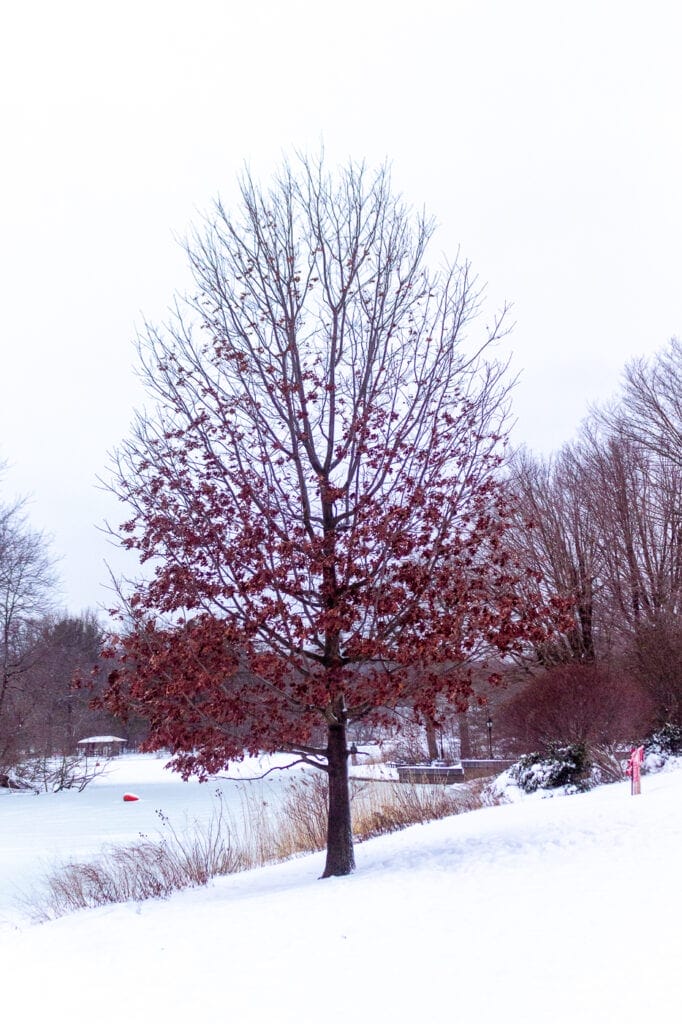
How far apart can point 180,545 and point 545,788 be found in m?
8.64

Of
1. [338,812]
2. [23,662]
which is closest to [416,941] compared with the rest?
[338,812]

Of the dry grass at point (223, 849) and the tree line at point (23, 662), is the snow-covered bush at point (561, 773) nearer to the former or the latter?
the dry grass at point (223, 849)

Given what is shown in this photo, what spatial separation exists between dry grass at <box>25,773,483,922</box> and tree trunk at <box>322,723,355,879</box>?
6.93 ft

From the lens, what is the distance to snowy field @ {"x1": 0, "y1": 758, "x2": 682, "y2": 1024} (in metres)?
4.01

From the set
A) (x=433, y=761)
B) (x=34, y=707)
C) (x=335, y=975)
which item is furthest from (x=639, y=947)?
(x=34, y=707)

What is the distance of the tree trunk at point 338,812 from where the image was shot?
309 inches

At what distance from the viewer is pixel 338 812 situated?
8.02m

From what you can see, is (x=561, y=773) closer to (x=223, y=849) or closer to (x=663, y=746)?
(x=663, y=746)

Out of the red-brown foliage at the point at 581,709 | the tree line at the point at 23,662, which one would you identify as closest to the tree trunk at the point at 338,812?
the red-brown foliage at the point at 581,709

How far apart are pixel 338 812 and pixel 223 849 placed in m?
3.22

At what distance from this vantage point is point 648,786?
10828 millimetres

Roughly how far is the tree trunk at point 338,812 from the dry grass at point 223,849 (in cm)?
211

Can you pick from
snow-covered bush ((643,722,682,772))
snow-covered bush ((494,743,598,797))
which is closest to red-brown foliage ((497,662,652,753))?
snow-covered bush ((643,722,682,772))

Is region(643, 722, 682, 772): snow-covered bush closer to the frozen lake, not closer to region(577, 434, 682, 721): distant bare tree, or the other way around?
region(577, 434, 682, 721): distant bare tree
